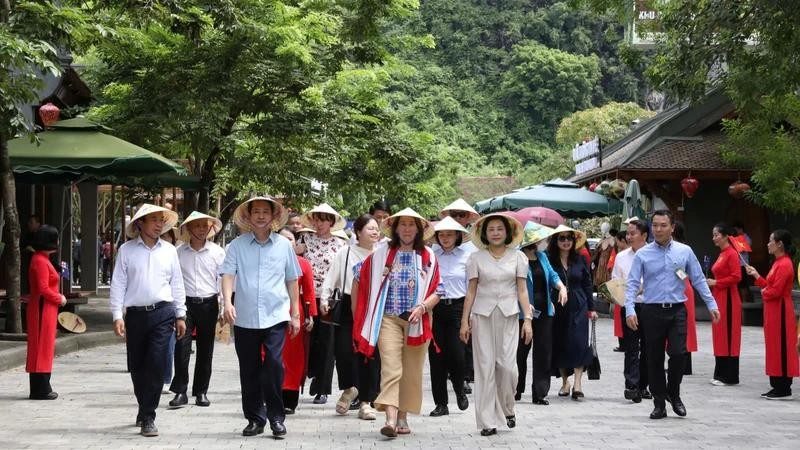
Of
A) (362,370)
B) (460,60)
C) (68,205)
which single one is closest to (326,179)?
(68,205)

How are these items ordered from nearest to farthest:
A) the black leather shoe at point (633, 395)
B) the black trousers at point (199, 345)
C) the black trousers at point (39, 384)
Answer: the black trousers at point (199, 345)
the black trousers at point (39, 384)
the black leather shoe at point (633, 395)

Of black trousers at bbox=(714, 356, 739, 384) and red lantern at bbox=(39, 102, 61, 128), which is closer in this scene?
black trousers at bbox=(714, 356, 739, 384)

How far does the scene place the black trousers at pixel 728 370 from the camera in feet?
47.0

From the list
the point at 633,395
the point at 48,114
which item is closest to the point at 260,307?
the point at 633,395

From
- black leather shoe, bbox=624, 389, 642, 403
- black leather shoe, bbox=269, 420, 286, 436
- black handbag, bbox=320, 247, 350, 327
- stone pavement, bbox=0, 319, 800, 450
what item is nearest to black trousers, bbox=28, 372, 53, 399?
stone pavement, bbox=0, 319, 800, 450

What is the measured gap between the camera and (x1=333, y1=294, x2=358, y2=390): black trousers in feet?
37.7

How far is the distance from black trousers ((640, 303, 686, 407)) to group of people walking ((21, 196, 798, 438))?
0.01 metres

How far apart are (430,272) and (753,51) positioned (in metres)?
7.42

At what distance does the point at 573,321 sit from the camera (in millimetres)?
13039

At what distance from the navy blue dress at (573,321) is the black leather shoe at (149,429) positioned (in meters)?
4.57

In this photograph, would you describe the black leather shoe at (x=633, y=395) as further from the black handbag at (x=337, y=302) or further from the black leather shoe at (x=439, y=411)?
the black handbag at (x=337, y=302)

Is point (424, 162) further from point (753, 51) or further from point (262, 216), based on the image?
point (262, 216)

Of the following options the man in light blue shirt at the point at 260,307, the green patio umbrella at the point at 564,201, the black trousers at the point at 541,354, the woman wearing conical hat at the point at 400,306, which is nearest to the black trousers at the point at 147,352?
the man in light blue shirt at the point at 260,307

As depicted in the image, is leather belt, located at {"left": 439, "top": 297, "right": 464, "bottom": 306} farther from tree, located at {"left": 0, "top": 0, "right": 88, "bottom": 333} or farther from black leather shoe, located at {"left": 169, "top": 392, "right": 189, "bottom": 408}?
tree, located at {"left": 0, "top": 0, "right": 88, "bottom": 333}
